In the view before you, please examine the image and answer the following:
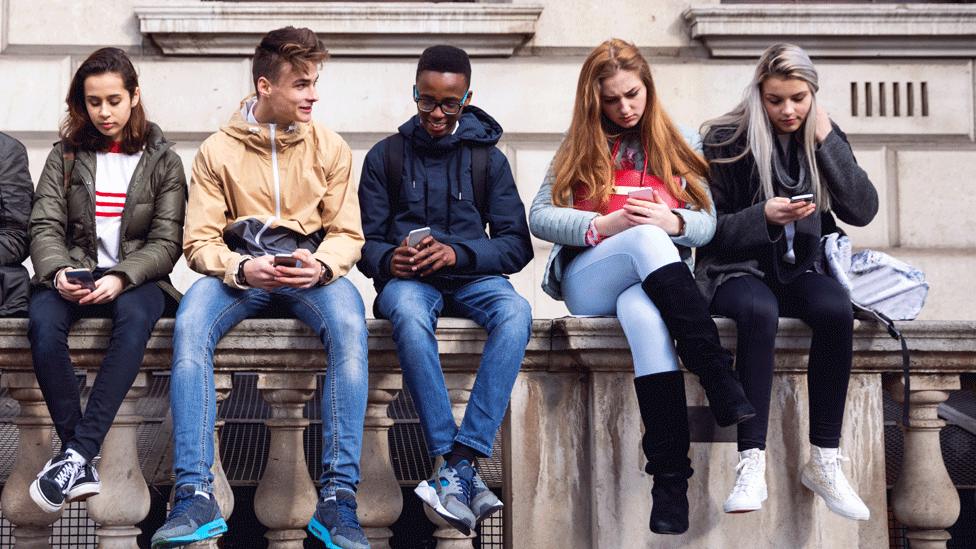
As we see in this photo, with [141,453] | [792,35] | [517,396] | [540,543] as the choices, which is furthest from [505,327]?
[792,35]

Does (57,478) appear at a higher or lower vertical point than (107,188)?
lower

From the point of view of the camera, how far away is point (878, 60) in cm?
690

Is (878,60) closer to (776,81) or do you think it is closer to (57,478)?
(776,81)

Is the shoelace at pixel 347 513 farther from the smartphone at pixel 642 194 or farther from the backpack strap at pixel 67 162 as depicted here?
the backpack strap at pixel 67 162

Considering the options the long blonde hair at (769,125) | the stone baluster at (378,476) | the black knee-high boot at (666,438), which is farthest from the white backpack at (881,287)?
the stone baluster at (378,476)

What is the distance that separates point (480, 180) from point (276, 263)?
0.88 m

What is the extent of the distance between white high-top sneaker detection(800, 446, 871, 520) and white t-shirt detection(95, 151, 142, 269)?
7.88 feet

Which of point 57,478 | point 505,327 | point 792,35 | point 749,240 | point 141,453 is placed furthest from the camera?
point 792,35

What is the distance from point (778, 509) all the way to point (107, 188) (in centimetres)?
250

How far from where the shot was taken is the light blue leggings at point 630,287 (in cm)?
340

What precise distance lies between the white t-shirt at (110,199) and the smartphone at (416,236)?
103cm

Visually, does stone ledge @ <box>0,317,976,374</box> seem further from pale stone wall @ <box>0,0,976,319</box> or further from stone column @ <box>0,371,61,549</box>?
pale stone wall @ <box>0,0,976,319</box>

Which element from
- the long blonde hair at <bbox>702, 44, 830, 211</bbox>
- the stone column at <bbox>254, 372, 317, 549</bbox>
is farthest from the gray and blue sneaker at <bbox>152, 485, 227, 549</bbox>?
the long blonde hair at <bbox>702, 44, 830, 211</bbox>

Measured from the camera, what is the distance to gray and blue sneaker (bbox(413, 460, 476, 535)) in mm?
3293
